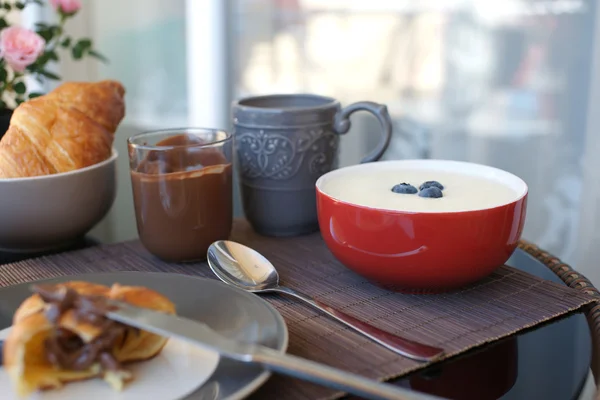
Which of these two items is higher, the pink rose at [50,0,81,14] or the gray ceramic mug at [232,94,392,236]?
the pink rose at [50,0,81,14]

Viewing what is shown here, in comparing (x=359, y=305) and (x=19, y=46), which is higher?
(x=19, y=46)

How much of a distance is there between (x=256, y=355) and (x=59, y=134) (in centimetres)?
52

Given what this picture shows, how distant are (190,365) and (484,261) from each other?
317 millimetres

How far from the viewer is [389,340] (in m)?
0.61

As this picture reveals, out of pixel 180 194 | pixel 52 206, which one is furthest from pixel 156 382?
pixel 52 206

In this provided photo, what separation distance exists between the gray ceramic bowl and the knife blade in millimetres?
379

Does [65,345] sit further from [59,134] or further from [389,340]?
[59,134]

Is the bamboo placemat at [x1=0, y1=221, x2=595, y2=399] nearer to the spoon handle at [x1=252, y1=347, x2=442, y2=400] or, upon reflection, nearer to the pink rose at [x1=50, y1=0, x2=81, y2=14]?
the spoon handle at [x1=252, y1=347, x2=442, y2=400]

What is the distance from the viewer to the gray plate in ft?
1.67

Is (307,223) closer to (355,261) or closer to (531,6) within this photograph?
(355,261)

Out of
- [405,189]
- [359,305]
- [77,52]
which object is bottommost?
[359,305]

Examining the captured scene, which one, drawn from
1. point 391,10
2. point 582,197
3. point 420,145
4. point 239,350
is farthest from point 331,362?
point 391,10

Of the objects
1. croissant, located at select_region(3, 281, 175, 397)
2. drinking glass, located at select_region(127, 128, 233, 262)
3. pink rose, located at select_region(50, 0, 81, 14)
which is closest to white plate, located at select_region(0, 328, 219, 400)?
croissant, located at select_region(3, 281, 175, 397)

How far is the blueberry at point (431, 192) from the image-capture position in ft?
2.34
